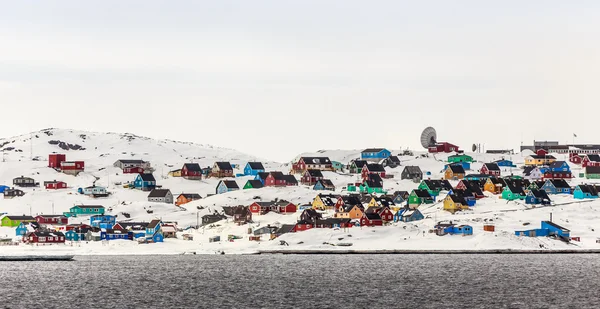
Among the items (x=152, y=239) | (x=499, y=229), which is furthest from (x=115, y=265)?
(x=499, y=229)

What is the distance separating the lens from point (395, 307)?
293 feet

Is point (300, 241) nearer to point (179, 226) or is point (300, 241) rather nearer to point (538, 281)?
point (179, 226)

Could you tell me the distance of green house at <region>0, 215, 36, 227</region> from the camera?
6772 inches

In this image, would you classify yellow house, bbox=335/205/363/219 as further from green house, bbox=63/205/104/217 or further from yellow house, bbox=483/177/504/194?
green house, bbox=63/205/104/217

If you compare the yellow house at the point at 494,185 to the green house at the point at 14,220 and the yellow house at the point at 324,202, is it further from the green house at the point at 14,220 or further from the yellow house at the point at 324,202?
the green house at the point at 14,220

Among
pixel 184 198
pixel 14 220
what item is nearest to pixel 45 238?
pixel 14 220

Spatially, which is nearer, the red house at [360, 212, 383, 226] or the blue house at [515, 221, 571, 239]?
the blue house at [515, 221, 571, 239]

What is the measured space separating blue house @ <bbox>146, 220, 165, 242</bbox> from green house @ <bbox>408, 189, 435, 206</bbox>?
45.5 metres

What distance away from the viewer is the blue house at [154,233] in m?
158

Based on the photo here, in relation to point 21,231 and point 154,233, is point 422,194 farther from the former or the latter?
point 21,231

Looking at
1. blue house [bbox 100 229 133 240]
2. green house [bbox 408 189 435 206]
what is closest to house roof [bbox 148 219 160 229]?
blue house [bbox 100 229 133 240]

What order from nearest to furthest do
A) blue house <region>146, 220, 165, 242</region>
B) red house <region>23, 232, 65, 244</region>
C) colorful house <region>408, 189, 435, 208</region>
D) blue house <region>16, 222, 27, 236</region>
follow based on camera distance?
blue house <region>146, 220, 165, 242</region> < red house <region>23, 232, 65, 244</region> < blue house <region>16, 222, 27, 236</region> < colorful house <region>408, 189, 435, 208</region>

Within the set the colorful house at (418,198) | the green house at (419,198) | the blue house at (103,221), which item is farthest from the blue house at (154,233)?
the green house at (419,198)

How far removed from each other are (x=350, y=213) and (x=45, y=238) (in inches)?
1925
